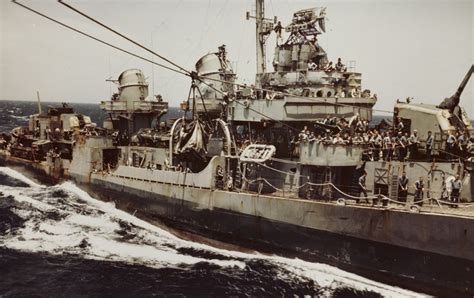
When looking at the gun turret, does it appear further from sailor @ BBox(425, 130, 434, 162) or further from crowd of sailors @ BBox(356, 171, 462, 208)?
crowd of sailors @ BBox(356, 171, 462, 208)

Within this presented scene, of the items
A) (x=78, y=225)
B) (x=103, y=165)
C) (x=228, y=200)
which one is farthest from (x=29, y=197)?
(x=228, y=200)

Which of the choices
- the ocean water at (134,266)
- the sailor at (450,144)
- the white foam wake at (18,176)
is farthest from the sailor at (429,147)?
the white foam wake at (18,176)

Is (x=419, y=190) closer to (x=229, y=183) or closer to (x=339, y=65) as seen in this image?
(x=339, y=65)

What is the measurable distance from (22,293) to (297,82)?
1352 cm

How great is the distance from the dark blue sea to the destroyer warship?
61cm

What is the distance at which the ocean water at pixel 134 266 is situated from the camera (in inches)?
559

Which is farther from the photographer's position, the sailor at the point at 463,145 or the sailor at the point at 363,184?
the sailor at the point at 363,184

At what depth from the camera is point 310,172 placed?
1678 centimetres

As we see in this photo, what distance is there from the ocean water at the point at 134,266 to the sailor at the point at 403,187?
10.3 ft

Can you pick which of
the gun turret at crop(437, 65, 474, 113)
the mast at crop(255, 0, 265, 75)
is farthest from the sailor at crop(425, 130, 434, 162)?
the mast at crop(255, 0, 265, 75)

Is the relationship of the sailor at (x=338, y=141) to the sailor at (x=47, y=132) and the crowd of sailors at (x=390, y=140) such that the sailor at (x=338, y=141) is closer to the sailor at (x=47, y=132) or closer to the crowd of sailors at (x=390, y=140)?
the crowd of sailors at (x=390, y=140)

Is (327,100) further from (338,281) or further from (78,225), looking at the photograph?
(78,225)

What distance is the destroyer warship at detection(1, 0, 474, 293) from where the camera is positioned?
14.2m

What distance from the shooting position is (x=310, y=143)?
1603 centimetres
